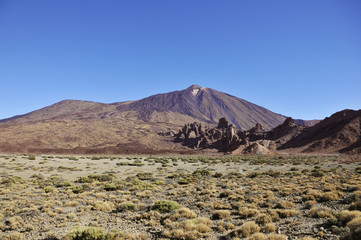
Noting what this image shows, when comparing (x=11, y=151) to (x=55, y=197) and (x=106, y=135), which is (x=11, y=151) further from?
(x=55, y=197)

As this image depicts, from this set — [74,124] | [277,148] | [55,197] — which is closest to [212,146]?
[277,148]

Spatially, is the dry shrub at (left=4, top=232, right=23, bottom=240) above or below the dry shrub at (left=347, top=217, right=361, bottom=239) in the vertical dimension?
below

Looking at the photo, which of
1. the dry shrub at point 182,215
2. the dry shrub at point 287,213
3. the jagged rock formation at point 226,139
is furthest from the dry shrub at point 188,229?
the jagged rock formation at point 226,139

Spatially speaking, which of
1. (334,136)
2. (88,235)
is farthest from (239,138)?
(88,235)

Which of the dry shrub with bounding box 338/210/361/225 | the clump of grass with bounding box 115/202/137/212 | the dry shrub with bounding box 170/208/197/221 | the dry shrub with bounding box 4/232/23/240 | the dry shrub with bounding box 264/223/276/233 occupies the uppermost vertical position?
the dry shrub with bounding box 338/210/361/225

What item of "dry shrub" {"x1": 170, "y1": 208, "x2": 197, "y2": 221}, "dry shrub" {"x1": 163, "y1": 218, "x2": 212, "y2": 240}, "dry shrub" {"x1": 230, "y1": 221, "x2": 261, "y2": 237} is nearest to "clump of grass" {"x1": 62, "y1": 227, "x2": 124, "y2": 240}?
"dry shrub" {"x1": 163, "y1": 218, "x2": 212, "y2": 240}

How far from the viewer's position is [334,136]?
73.5m

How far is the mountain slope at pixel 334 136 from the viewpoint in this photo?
68419 mm

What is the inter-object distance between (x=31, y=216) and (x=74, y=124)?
425ft

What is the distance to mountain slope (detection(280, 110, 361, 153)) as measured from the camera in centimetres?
6842

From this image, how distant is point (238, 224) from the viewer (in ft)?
30.3

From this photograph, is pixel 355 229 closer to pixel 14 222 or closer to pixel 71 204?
pixel 14 222

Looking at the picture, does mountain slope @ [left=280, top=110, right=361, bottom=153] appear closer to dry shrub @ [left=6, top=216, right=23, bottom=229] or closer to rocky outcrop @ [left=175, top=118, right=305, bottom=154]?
rocky outcrop @ [left=175, top=118, right=305, bottom=154]

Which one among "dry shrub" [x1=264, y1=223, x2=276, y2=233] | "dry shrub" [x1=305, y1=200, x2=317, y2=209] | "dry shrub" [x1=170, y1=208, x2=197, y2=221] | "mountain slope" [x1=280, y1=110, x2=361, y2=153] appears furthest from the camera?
"mountain slope" [x1=280, y1=110, x2=361, y2=153]
